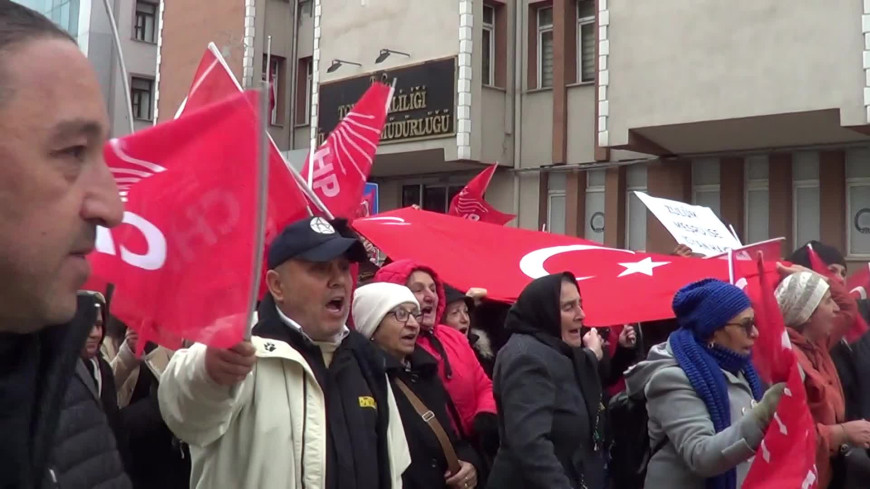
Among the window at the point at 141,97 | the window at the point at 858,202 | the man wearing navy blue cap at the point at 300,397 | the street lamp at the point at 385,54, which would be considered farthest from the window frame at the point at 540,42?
the window at the point at 141,97

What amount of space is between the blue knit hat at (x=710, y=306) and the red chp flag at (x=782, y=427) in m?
0.23

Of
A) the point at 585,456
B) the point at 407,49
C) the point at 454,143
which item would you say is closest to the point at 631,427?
the point at 585,456

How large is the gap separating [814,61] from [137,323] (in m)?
11.9

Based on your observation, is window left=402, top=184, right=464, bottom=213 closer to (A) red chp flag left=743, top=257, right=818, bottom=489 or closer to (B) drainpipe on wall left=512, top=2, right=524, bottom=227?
(B) drainpipe on wall left=512, top=2, right=524, bottom=227

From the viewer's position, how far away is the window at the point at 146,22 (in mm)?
30266

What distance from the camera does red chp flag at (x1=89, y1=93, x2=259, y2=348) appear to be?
6.12ft

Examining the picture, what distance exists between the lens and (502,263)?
22.0 feet

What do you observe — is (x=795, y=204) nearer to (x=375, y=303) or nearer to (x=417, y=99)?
(x=417, y=99)

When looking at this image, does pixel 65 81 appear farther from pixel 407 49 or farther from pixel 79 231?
pixel 407 49

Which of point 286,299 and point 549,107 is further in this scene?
point 549,107

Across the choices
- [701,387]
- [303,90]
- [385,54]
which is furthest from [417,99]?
[701,387]

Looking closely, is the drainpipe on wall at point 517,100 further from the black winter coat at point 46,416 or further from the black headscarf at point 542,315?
the black winter coat at point 46,416

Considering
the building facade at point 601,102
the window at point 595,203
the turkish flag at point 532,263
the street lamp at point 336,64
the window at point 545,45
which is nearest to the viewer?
the turkish flag at point 532,263

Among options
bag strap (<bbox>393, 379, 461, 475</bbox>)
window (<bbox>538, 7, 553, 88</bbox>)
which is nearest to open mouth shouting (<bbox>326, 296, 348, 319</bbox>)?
bag strap (<bbox>393, 379, 461, 475</bbox>)
